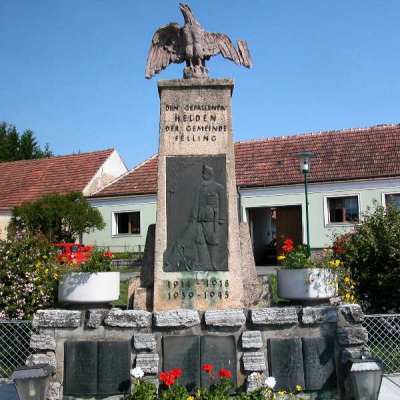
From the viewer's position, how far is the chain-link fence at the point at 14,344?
6.56 m

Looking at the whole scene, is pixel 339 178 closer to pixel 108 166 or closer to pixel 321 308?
pixel 108 166

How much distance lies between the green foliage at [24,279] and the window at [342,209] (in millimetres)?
14254

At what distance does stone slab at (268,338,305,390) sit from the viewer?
4770 mm

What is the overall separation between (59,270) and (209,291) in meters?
2.47

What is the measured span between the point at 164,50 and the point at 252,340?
3.57 m

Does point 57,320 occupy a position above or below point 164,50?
below

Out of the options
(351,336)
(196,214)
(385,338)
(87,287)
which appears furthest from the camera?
(385,338)

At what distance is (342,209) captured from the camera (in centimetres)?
1906

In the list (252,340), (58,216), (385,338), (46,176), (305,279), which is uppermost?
(46,176)

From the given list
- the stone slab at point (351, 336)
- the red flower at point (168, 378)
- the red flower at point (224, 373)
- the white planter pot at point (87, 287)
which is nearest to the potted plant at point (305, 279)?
the stone slab at point (351, 336)

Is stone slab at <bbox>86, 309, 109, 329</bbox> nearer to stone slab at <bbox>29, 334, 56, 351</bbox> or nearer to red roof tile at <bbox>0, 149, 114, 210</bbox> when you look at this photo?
stone slab at <bbox>29, 334, 56, 351</bbox>

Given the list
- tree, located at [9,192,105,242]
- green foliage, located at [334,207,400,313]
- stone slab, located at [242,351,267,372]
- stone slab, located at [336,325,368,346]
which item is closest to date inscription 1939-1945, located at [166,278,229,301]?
stone slab, located at [242,351,267,372]

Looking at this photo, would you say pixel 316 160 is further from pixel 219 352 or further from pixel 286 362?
pixel 219 352

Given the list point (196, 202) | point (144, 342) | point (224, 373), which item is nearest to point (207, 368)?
point (224, 373)
